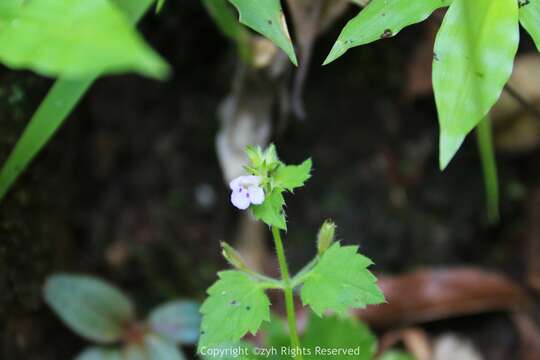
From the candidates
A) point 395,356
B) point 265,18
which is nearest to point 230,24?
point 265,18

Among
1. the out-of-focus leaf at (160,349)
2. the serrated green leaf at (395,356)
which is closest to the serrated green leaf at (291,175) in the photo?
the out-of-focus leaf at (160,349)

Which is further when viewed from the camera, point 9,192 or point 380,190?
point 380,190

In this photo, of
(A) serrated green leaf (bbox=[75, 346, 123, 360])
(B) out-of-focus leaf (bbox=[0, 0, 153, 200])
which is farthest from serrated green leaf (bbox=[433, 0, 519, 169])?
(A) serrated green leaf (bbox=[75, 346, 123, 360])

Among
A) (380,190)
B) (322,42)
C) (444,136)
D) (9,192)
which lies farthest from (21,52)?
(380,190)

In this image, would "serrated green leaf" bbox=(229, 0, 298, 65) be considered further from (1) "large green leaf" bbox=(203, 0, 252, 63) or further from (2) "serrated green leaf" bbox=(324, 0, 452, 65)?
(1) "large green leaf" bbox=(203, 0, 252, 63)

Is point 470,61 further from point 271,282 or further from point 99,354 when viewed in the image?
point 99,354

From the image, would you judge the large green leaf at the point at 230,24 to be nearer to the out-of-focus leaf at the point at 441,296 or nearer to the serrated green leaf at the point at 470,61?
the serrated green leaf at the point at 470,61

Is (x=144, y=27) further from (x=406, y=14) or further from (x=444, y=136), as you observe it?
(x=444, y=136)
